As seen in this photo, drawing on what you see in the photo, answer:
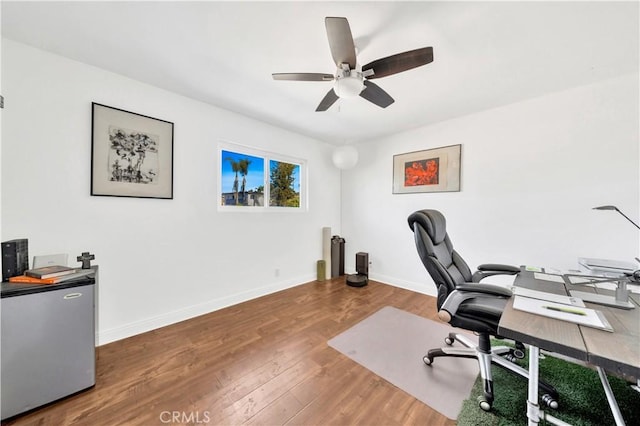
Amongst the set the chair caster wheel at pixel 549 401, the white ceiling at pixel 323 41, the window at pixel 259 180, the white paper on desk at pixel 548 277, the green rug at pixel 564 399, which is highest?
the white ceiling at pixel 323 41

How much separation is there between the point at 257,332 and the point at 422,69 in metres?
2.92

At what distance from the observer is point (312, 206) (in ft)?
13.0

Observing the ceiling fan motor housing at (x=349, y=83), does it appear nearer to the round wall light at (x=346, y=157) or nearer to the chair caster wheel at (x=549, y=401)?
the round wall light at (x=346, y=157)

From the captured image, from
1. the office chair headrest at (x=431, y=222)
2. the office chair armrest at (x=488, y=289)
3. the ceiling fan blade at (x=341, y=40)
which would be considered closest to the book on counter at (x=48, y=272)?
the ceiling fan blade at (x=341, y=40)

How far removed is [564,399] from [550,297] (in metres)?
0.78

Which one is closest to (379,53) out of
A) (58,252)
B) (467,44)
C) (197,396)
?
(467,44)

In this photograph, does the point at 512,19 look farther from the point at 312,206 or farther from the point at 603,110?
the point at 312,206

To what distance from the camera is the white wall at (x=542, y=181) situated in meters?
2.15

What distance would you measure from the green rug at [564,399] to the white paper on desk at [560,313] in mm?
716

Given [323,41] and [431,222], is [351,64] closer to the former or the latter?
[323,41]

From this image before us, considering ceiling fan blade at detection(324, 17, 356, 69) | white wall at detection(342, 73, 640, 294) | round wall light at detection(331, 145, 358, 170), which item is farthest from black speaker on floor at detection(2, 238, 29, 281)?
white wall at detection(342, 73, 640, 294)

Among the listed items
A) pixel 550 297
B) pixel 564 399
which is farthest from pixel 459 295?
pixel 564 399

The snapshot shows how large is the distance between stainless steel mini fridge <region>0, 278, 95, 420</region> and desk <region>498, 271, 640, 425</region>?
7.91 feet

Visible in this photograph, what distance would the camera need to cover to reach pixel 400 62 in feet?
5.07
